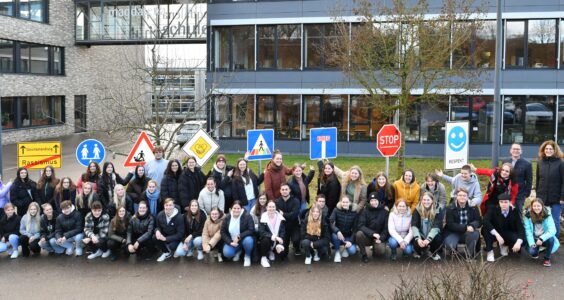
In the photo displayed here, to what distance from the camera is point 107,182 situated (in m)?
11.4

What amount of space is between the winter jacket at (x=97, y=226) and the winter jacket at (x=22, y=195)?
159 centimetres

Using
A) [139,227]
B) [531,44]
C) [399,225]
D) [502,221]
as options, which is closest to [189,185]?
[139,227]

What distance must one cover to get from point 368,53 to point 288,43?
9805 millimetres

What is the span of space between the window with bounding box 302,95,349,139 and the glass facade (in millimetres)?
13742

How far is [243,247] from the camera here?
33.2 feet

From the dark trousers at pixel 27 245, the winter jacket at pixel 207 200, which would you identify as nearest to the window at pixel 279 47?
the winter jacket at pixel 207 200

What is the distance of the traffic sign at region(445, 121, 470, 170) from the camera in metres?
12.1

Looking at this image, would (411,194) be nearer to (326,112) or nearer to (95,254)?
(95,254)

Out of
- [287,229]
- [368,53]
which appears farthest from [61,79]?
[287,229]

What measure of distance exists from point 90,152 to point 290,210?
15.0 ft

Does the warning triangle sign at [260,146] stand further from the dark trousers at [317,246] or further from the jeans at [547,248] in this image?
the jeans at [547,248]

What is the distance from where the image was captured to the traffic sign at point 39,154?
1212 cm

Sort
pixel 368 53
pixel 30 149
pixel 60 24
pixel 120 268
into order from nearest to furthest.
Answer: pixel 120 268 < pixel 30 149 < pixel 368 53 < pixel 60 24

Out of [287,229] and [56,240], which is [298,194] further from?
[56,240]
